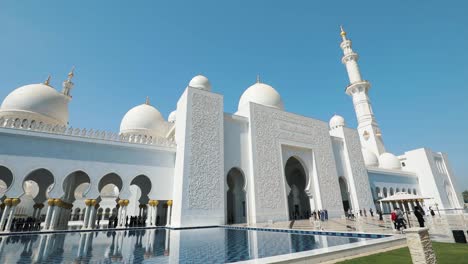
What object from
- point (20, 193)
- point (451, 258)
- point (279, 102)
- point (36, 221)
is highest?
point (279, 102)

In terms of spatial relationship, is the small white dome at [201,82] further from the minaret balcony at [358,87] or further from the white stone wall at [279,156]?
the minaret balcony at [358,87]

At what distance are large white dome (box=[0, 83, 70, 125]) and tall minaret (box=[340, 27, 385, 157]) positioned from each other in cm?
2281

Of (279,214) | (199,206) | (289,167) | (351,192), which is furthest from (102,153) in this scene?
(351,192)

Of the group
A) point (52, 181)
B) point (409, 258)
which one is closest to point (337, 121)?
point (409, 258)

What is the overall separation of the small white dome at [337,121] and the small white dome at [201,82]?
44.4 ft

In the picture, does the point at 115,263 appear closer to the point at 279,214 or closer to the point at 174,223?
the point at 174,223

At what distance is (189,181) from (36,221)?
601cm

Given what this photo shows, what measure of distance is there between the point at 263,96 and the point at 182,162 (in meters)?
7.24

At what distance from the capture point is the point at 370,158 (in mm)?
19562

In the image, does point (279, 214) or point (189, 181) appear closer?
point (189, 181)

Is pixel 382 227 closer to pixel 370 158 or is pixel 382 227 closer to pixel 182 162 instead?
pixel 182 162

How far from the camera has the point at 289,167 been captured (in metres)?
16.8

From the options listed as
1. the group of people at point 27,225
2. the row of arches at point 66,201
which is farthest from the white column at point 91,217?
the group of people at point 27,225

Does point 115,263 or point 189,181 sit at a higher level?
point 189,181
